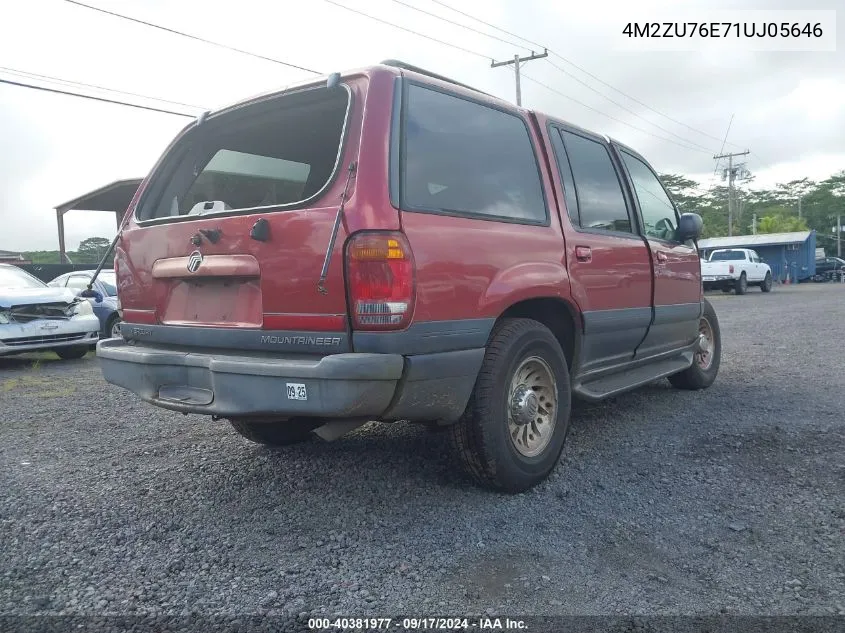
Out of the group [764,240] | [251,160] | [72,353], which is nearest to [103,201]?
[72,353]

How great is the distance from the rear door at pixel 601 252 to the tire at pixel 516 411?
0.43 metres

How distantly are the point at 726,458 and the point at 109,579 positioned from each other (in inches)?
124

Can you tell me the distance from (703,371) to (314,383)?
4245 mm

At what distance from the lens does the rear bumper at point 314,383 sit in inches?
102

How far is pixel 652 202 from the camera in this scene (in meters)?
4.94

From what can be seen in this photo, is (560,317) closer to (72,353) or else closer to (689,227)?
(689,227)

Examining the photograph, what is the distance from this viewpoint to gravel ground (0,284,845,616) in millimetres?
2361

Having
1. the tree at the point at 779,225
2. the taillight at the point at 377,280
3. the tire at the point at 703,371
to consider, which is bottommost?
the tire at the point at 703,371

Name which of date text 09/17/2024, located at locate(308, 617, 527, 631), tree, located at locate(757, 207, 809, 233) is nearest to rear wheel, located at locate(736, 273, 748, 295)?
date text 09/17/2024, located at locate(308, 617, 527, 631)

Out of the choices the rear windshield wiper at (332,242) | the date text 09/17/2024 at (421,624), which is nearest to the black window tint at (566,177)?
the rear windshield wiper at (332,242)

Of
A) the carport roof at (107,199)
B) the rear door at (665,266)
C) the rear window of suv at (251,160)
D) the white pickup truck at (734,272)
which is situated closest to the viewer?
the rear window of suv at (251,160)

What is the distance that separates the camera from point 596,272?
154 inches

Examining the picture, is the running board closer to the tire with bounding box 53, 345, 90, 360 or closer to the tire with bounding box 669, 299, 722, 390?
the tire with bounding box 669, 299, 722, 390

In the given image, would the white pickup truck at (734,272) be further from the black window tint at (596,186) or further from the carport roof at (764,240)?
the black window tint at (596,186)
